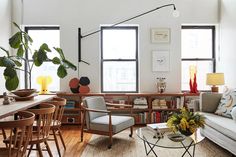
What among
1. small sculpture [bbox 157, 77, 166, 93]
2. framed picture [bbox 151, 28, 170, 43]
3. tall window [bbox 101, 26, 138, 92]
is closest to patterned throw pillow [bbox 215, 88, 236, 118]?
small sculpture [bbox 157, 77, 166, 93]

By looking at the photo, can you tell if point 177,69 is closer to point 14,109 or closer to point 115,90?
point 115,90

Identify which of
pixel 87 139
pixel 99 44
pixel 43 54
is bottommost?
pixel 87 139

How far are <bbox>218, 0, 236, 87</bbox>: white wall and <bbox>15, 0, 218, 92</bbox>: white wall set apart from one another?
0.32 metres

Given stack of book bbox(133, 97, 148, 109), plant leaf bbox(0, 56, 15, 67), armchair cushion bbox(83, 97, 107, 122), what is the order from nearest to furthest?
1. plant leaf bbox(0, 56, 15, 67)
2. armchair cushion bbox(83, 97, 107, 122)
3. stack of book bbox(133, 97, 148, 109)

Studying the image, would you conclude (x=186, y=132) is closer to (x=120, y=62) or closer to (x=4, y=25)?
(x=120, y=62)

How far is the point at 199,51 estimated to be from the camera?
19.0ft

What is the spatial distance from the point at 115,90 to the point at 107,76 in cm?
37

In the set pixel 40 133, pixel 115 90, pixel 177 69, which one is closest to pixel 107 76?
pixel 115 90

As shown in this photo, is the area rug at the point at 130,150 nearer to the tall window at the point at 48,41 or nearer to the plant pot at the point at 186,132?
the plant pot at the point at 186,132

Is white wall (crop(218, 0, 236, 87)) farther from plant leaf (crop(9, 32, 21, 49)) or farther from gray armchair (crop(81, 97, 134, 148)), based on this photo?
plant leaf (crop(9, 32, 21, 49))

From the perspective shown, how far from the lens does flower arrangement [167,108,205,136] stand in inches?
115

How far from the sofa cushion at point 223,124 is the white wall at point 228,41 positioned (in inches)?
51.1

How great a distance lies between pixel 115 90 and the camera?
5750 mm

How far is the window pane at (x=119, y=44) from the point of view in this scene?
5758 mm
